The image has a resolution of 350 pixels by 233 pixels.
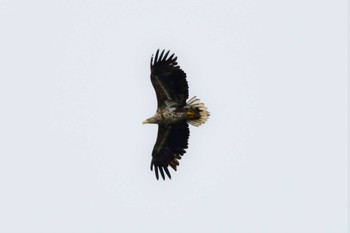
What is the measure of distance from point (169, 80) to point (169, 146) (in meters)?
1.84

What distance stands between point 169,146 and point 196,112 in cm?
120

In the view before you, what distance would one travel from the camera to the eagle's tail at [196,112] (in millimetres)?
25156

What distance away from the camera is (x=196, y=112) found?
2522cm

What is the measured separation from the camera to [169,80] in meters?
24.8

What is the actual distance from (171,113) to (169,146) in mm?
1055

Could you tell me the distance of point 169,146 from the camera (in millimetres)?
25938

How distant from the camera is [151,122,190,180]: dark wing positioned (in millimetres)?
Answer: 25734

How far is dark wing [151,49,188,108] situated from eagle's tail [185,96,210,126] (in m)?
0.21

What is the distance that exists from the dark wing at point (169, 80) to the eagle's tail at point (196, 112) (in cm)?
21

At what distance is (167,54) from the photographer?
24.7 m

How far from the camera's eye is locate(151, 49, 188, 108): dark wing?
24688 millimetres

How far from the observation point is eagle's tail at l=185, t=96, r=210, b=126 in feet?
82.5

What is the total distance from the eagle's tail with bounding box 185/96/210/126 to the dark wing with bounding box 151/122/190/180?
0.38 metres

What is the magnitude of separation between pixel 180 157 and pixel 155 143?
655 mm
